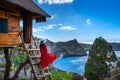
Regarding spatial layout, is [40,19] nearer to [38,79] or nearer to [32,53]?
[32,53]

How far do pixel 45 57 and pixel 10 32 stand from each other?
2562mm

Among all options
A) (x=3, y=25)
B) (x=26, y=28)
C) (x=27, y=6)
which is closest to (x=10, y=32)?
(x=3, y=25)

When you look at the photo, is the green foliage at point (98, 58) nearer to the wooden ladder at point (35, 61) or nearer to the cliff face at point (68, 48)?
the wooden ladder at point (35, 61)

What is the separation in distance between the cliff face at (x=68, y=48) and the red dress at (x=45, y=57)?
2562 inches

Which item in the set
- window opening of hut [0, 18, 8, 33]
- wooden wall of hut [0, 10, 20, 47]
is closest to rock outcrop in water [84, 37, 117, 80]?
wooden wall of hut [0, 10, 20, 47]

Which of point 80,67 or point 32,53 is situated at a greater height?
point 32,53

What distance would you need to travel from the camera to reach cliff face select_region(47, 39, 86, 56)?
8761cm

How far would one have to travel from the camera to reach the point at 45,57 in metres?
18.2

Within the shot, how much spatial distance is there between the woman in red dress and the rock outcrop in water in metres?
25.5

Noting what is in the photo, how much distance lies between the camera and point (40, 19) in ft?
68.5

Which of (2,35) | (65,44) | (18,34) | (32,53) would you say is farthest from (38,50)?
(65,44)

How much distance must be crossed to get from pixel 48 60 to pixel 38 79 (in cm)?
131

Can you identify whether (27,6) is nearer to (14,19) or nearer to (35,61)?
(14,19)

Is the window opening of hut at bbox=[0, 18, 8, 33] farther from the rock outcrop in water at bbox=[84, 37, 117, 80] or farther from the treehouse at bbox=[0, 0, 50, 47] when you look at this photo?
the rock outcrop in water at bbox=[84, 37, 117, 80]
